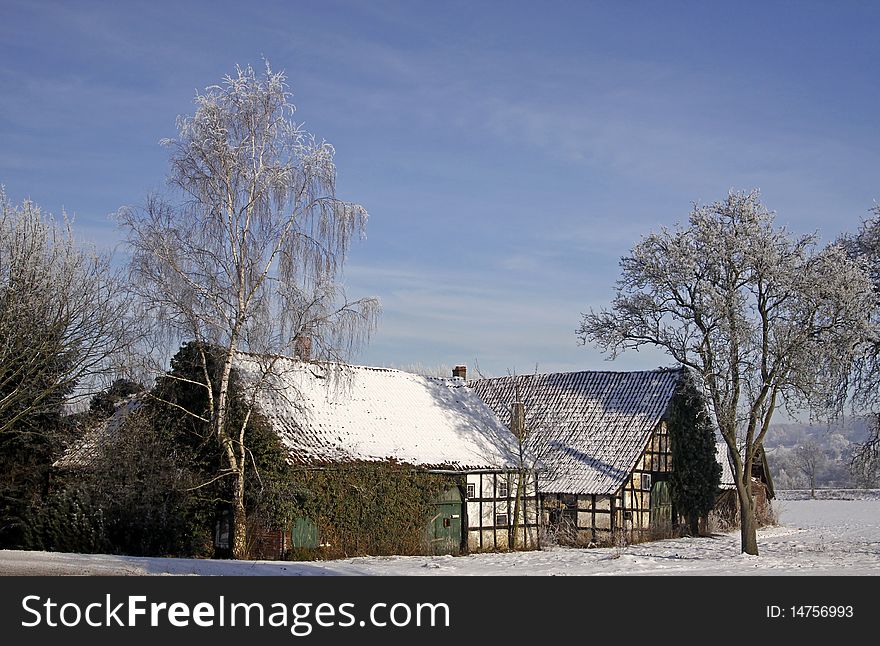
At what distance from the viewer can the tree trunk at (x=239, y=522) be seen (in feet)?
79.6

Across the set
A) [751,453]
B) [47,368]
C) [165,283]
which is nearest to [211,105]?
[165,283]

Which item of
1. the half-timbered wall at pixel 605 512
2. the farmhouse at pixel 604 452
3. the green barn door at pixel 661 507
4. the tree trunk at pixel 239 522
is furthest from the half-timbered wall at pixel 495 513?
the tree trunk at pixel 239 522

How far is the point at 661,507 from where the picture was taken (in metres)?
36.4

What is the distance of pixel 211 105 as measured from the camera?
2388 centimetres

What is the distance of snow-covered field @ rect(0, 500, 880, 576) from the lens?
58.7ft

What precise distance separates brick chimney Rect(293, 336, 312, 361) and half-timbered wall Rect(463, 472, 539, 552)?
27.8ft

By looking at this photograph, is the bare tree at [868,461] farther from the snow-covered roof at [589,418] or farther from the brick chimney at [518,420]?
the brick chimney at [518,420]

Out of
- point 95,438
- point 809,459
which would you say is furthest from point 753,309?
point 809,459

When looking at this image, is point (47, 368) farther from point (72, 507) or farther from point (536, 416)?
point (536, 416)

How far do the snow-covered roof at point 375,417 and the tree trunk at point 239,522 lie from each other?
1.73 meters

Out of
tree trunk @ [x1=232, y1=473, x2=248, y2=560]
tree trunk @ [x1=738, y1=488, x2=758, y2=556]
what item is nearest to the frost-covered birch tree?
tree trunk @ [x1=738, y1=488, x2=758, y2=556]

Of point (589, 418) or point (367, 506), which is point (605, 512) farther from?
point (367, 506)

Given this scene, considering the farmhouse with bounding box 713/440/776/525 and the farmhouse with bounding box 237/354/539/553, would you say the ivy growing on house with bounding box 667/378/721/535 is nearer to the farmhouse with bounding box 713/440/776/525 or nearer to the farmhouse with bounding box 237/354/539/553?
the farmhouse with bounding box 713/440/776/525

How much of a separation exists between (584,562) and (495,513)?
672 centimetres
